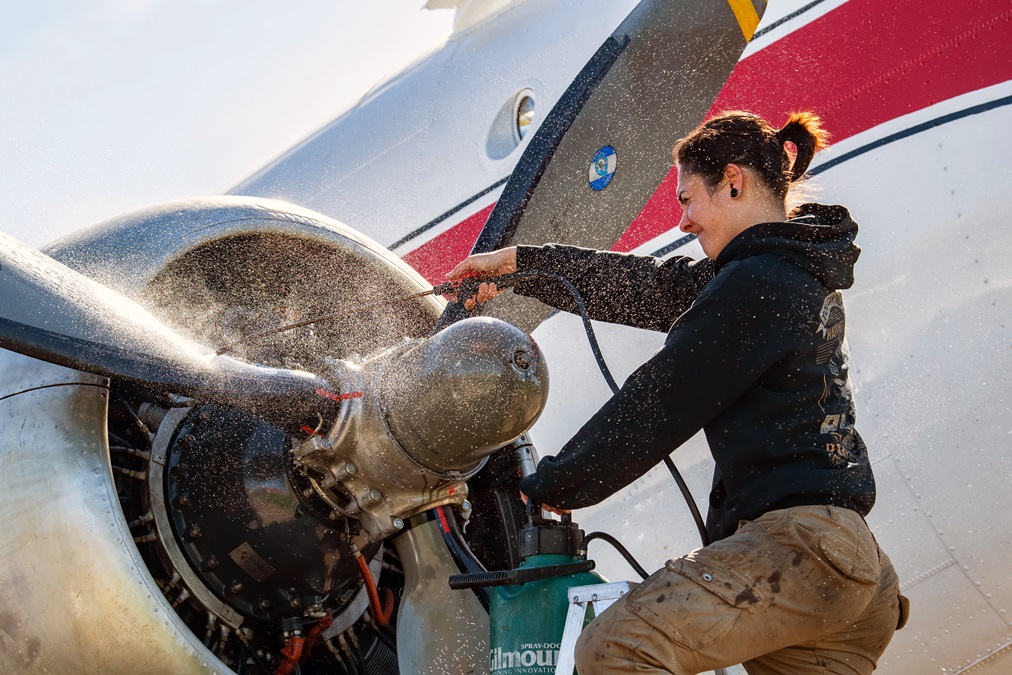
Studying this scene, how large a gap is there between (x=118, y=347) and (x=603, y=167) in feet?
5.89

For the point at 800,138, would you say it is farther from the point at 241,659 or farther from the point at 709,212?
the point at 241,659

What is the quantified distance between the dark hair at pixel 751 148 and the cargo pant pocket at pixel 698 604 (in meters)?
1.02

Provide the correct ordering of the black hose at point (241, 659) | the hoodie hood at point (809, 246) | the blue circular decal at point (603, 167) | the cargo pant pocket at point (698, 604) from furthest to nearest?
the blue circular decal at point (603, 167) < the black hose at point (241, 659) < the hoodie hood at point (809, 246) < the cargo pant pocket at point (698, 604)

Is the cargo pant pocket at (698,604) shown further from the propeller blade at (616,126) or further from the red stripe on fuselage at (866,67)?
the red stripe on fuselage at (866,67)

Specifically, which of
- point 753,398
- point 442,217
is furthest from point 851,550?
point 442,217

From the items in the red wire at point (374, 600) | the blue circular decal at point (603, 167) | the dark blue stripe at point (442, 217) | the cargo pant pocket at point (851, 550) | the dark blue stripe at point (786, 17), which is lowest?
the red wire at point (374, 600)

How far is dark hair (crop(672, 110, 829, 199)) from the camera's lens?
8.96 feet

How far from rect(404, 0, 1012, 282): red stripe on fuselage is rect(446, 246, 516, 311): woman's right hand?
0.98 m

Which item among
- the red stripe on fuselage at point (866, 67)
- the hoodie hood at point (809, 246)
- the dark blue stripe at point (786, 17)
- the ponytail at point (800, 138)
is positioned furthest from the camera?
the dark blue stripe at point (786, 17)

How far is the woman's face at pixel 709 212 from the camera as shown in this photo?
271 centimetres

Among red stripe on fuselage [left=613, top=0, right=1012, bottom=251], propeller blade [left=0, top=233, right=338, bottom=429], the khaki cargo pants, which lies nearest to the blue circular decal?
red stripe on fuselage [left=613, top=0, right=1012, bottom=251]

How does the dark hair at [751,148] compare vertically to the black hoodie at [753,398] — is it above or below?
above

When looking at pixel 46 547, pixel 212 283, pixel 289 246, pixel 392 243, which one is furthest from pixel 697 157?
pixel 392 243

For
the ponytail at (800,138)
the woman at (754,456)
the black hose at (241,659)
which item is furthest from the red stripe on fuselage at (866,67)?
the black hose at (241,659)
